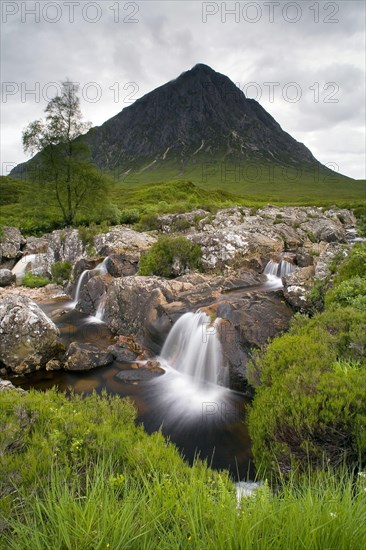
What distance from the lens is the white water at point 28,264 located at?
31672 mm

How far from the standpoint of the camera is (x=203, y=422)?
10469 millimetres

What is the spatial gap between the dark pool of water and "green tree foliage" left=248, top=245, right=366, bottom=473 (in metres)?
2.85

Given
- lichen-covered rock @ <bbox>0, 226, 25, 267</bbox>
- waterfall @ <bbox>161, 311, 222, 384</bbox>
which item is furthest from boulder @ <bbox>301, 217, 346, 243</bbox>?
lichen-covered rock @ <bbox>0, 226, 25, 267</bbox>

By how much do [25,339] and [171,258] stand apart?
37.3 ft

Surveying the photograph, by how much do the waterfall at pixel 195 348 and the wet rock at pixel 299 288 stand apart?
3.61m

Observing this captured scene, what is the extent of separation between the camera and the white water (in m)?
31.7

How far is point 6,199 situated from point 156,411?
240 ft

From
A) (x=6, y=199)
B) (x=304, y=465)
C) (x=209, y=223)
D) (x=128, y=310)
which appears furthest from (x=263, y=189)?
(x=304, y=465)

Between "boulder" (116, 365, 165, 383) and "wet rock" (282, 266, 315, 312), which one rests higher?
"wet rock" (282, 266, 315, 312)

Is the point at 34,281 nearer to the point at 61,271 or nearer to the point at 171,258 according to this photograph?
the point at 61,271

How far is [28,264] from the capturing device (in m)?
32.4

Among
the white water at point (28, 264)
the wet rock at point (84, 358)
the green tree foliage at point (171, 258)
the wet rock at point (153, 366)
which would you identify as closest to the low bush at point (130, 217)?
the white water at point (28, 264)

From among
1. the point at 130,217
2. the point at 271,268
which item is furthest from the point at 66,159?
the point at 271,268

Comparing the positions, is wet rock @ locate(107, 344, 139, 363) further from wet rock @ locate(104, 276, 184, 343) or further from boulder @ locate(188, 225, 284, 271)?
boulder @ locate(188, 225, 284, 271)
